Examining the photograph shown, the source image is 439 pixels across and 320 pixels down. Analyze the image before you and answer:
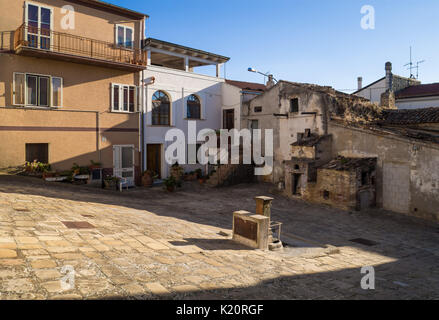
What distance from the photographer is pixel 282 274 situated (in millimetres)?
6980

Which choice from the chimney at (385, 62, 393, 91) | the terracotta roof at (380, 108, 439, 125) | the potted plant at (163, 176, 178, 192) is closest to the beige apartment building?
the potted plant at (163, 176, 178, 192)

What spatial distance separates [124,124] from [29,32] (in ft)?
20.4

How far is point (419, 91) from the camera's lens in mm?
27688

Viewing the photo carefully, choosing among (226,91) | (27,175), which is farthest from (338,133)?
(27,175)

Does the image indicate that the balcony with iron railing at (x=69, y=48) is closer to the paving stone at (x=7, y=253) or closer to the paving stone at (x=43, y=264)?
the paving stone at (x=7, y=253)

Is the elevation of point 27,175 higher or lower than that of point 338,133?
lower

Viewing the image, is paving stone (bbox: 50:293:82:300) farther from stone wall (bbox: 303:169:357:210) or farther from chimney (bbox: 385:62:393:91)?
chimney (bbox: 385:62:393:91)

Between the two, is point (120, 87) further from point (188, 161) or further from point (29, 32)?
point (188, 161)

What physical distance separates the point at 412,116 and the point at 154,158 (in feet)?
48.8

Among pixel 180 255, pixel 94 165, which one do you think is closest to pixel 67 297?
pixel 180 255

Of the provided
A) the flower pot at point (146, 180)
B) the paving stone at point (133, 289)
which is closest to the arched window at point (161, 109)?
the flower pot at point (146, 180)

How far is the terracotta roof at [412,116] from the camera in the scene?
17270 mm

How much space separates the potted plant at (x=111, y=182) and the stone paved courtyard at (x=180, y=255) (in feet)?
13.8
